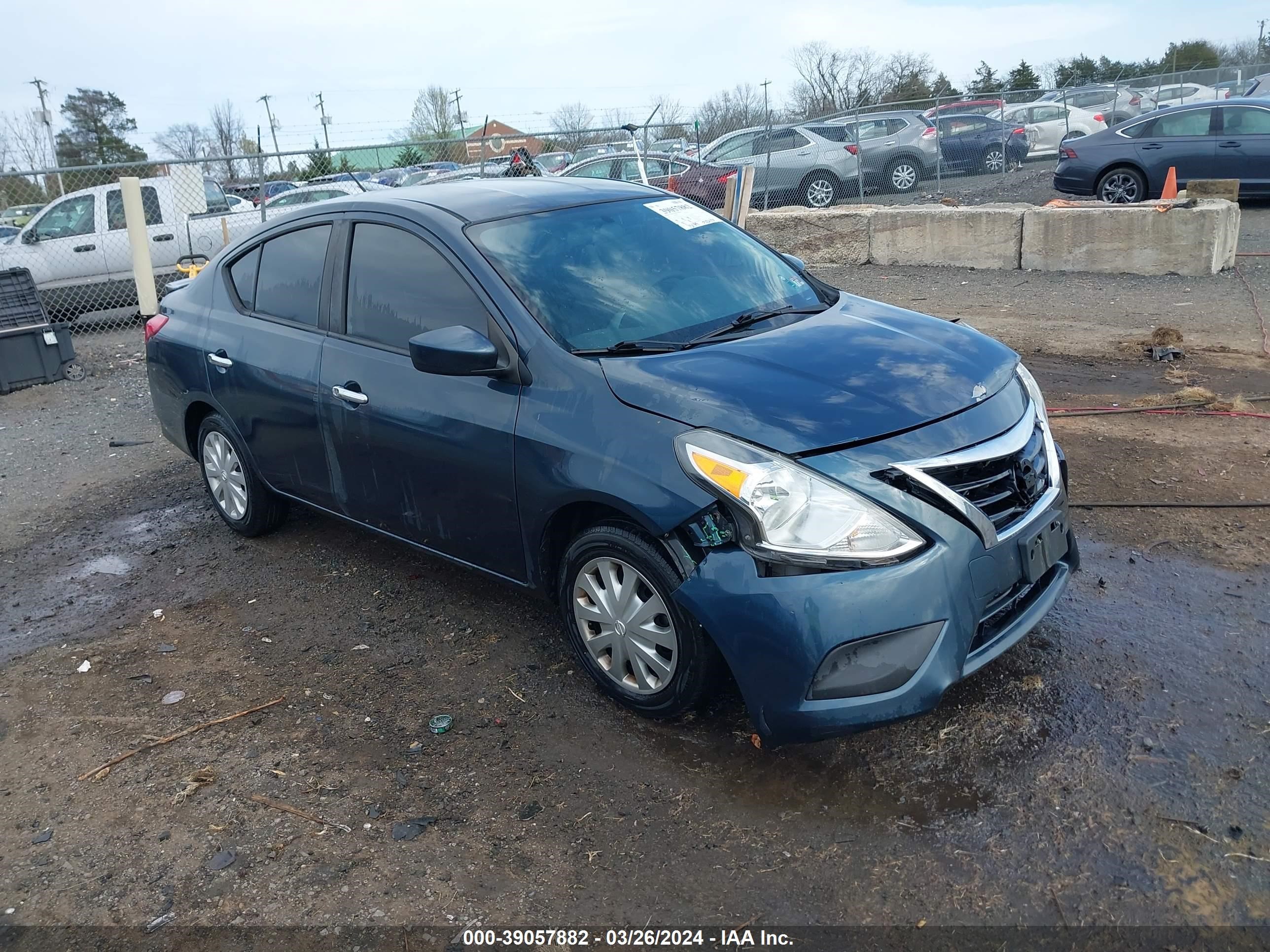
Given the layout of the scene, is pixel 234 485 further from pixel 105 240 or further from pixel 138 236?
pixel 105 240

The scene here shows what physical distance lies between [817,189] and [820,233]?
593 centimetres

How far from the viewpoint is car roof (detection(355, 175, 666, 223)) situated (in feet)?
14.0

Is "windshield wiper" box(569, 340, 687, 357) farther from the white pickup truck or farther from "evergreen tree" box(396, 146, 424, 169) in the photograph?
"evergreen tree" box(396, 146, 424, 169)

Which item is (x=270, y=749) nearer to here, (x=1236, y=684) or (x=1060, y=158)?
(x=1236, y=684)

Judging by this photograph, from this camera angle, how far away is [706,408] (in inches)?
129

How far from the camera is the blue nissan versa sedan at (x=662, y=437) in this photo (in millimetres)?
3027

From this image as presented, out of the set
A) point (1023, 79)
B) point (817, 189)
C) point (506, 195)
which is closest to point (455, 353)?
point (506, 195)

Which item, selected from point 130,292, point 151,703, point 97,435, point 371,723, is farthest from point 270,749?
point 130,292

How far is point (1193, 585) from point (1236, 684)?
819mm

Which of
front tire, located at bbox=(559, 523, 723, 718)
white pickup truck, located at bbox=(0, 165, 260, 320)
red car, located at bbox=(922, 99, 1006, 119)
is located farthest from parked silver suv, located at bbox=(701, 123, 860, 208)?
front tire, located at bbox=(559, 523, 723, 718)

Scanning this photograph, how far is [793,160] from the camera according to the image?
18.2m

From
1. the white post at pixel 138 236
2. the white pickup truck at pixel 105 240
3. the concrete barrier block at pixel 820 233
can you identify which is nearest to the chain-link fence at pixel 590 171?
the white pickup truck at pixel 105 240

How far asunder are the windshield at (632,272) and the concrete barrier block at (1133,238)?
25.3ft

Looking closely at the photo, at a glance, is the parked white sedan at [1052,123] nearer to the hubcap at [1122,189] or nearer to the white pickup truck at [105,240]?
the hubcap at [1122,189]
